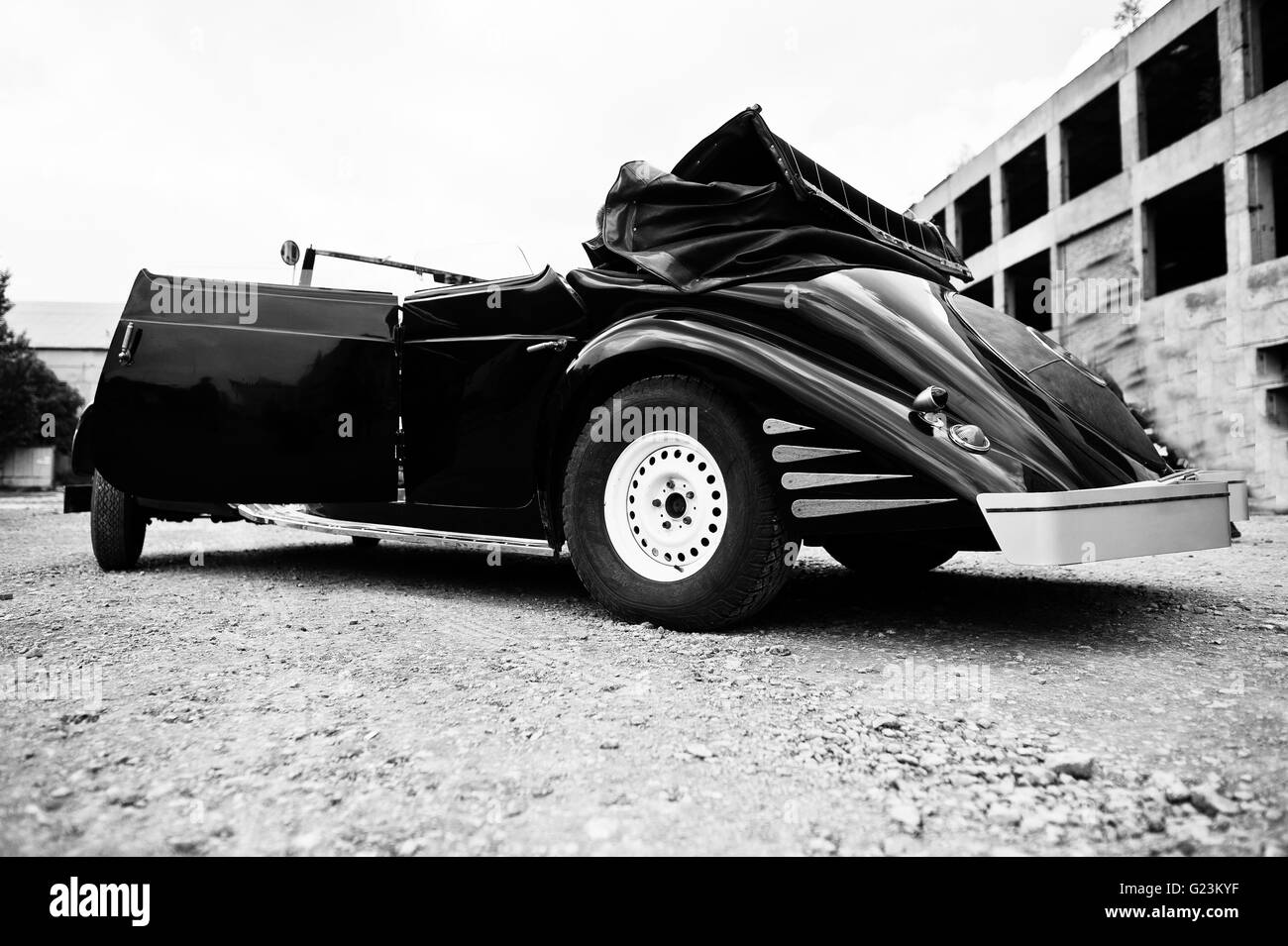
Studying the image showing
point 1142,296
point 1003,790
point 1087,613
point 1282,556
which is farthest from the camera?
point 1142,296

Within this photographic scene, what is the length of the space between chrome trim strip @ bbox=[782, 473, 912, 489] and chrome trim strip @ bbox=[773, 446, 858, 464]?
0.05 m

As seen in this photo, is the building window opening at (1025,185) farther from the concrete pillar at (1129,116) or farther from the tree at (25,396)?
the tree at (25,396)

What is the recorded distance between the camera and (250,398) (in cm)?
351

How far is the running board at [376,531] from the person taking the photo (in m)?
3.25

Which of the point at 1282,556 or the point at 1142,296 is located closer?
the point at 1282,556

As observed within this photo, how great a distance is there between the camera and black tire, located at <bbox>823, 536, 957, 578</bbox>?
10.7 feet

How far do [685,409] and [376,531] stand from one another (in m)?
1.91

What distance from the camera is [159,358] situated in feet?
11.6

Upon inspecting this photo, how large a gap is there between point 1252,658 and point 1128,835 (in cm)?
143

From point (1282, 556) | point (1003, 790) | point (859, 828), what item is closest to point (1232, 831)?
point (1003, 790)

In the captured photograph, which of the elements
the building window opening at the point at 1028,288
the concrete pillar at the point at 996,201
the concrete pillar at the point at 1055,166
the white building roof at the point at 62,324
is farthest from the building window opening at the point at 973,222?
the white building roof at the point at 62,324

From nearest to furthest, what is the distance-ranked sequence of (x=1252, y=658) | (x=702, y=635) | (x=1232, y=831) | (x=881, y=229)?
1. (x=1232, y=831)
2. (x=1252, y=658)
3. (x=702, y=635)
4. (x=881, y=229)

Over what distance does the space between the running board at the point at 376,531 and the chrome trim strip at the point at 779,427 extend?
112 centimetres

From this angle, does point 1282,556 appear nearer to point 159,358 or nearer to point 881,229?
point 881,229
